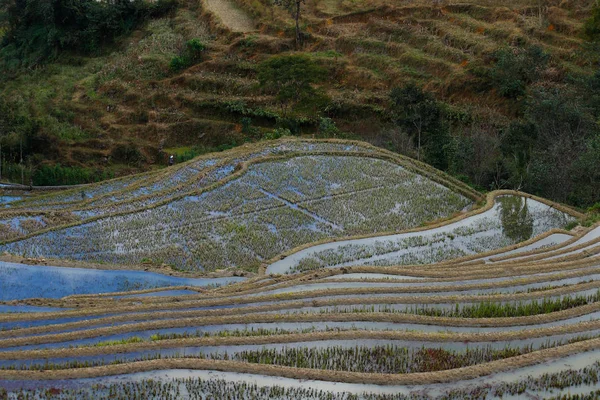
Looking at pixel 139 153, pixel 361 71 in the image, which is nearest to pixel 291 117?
pixel 361 71

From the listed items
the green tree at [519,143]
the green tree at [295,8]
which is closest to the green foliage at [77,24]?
the green tree at [295,8]

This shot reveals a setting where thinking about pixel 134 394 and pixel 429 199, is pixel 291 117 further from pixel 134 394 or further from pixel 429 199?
pixel 134 394

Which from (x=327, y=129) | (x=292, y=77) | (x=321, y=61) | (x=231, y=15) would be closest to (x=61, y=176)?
(x=327, y=129)

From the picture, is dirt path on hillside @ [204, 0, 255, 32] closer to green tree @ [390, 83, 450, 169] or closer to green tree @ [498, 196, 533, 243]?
green tree @ [390, 83, 450, 169]

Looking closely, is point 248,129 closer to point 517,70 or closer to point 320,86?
point 320,86

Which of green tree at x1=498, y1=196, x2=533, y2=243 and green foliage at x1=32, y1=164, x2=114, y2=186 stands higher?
green tree at x1=498, y1=196, x2=533, y2=243

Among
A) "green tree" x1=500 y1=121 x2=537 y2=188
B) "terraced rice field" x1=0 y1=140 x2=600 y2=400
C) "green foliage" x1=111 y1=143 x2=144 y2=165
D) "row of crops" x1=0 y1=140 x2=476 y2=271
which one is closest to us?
"terraced rice field" x1=0 y1=140 x2=600 y2=400

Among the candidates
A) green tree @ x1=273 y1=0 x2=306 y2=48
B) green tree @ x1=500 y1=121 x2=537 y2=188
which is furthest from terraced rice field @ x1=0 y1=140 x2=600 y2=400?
green tree @ x1=273 y1=0 x2=306 y2=48
